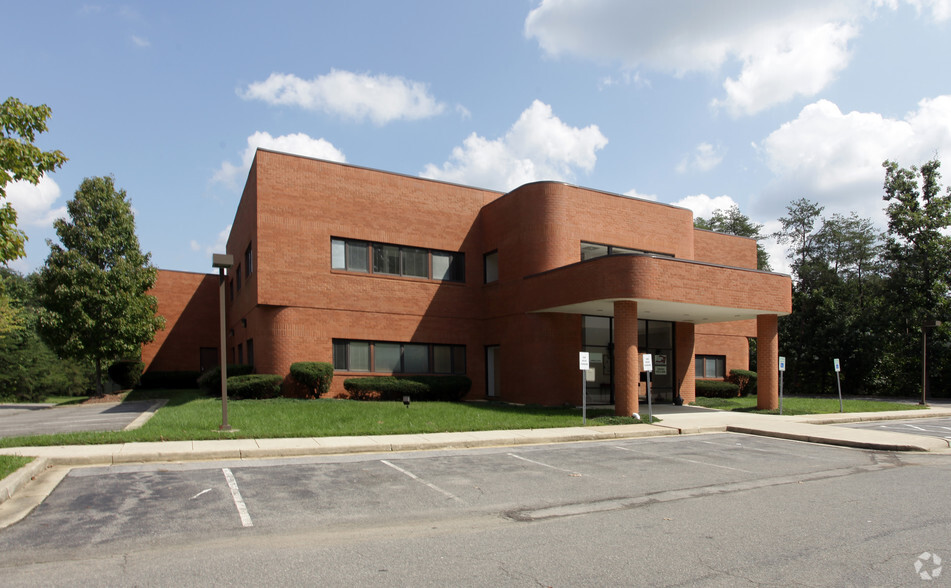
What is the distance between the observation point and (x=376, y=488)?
30.8 ft

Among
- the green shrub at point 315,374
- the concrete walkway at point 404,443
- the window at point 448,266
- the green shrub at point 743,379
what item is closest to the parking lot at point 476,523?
the concrete walkway at point 404,443

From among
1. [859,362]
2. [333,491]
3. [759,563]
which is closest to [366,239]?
[333,491]

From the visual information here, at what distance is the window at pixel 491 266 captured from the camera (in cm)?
2617

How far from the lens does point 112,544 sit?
643 cm

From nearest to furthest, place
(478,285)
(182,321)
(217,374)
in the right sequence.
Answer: (217,374)
(478,285)
(182,321)

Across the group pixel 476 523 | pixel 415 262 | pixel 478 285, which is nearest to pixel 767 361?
pixel 478 285

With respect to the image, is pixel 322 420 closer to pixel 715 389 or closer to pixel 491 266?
pixel 491 266

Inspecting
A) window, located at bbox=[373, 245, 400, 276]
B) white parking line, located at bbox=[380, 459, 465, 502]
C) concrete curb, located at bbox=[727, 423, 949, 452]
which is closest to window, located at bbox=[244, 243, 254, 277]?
window, located at bbox=[373, 245, 400, 276]

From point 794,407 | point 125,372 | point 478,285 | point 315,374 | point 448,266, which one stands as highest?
point 448,266

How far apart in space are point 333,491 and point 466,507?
2053mm

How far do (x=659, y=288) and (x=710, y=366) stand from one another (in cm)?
1396

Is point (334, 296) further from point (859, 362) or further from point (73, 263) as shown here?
point (859, 362)

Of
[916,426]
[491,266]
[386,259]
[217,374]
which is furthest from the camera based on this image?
[491,266]

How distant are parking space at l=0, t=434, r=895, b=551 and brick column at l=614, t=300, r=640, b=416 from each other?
5.47m
